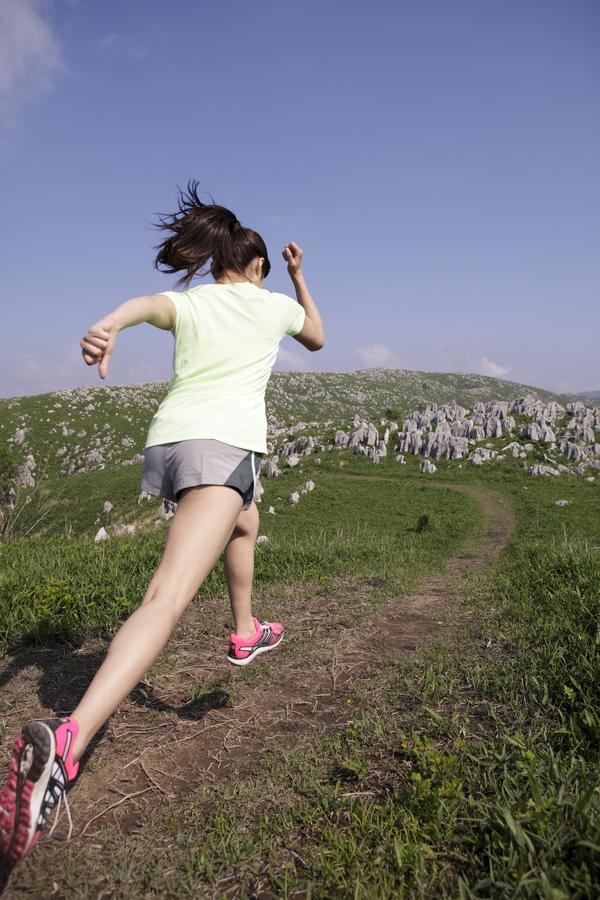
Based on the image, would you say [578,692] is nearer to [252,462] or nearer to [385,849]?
[385,849]

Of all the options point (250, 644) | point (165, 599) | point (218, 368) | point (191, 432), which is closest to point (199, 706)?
point (250, 644)

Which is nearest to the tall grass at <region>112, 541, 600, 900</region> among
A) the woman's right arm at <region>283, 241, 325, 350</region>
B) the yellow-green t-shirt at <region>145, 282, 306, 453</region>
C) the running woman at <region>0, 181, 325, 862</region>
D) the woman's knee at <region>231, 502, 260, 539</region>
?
the running woman at <region>0, 181, 325, 862</region>

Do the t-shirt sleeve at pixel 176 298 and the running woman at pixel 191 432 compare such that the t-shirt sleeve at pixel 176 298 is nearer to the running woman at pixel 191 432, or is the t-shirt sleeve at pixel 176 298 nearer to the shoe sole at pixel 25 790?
the running woman at pixel 191 432

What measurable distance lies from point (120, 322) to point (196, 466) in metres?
0.85

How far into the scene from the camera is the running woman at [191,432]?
204 centimetres

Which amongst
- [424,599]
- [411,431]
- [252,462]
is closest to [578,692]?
[252,462]

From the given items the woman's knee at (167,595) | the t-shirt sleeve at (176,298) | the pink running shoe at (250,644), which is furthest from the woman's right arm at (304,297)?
the pink running shoe at (250,644)

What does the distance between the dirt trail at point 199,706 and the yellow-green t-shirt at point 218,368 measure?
1.94m

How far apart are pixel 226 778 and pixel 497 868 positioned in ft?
4.96

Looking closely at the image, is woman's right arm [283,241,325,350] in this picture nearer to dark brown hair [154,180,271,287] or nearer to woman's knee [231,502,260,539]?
dark brown hair [154,180,271,287]

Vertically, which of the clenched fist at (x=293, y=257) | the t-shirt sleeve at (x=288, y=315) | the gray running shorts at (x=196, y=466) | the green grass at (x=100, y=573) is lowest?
the green grass at (x=100, y=573)

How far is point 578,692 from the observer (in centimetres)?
329

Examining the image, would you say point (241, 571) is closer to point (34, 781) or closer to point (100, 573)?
point (34, 781)

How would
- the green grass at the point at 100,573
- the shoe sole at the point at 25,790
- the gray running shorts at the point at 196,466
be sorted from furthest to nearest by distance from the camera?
the green grass at the point at 100,573 < the gray running shorts at the point at 196,466 < the shoe sole at the point at 25,790
